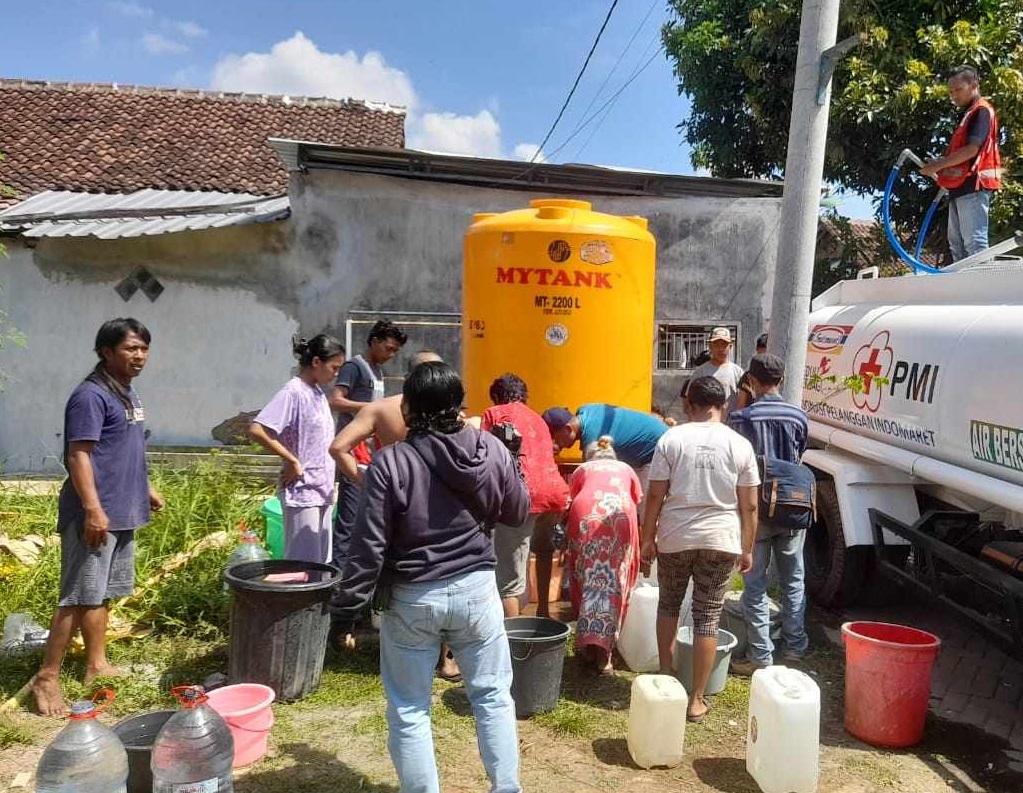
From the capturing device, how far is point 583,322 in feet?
18.4

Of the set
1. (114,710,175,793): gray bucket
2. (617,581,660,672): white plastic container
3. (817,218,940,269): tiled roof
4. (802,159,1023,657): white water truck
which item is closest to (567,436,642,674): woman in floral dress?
(617,581,660,672): white plastic container

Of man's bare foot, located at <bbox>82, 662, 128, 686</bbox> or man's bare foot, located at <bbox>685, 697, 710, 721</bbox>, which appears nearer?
man's bare foot, located at <bbox>685, 697, 710, 721</bbox>

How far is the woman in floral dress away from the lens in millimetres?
4230

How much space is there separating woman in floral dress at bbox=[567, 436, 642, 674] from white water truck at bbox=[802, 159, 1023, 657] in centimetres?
159

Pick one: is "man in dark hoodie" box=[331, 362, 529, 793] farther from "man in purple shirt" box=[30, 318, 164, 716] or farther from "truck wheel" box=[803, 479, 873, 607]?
"truck wheel" box=[803, 479, 873, 607]

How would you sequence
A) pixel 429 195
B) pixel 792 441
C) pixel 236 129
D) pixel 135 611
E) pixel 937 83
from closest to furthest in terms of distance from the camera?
pixel 792 441, pixel 135 611, pixel 429 195, pixel 937 83, pixel 236 129

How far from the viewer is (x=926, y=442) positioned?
4.50 metres

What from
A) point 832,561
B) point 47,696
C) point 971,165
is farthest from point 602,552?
point 971,165

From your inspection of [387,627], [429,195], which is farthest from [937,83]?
[387,627]

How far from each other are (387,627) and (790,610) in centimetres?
273

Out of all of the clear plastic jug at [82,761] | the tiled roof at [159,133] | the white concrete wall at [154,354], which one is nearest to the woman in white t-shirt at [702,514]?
the clear plastic jug at [82,761]

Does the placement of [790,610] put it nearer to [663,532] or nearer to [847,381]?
[663,532]

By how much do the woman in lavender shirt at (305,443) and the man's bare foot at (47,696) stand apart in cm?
129

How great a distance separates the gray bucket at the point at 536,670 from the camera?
3818 mm
